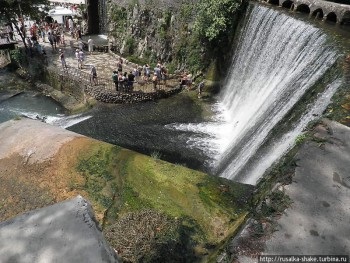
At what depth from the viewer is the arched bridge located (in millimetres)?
15688

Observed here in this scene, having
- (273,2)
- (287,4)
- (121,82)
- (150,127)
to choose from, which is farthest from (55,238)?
(273,2)

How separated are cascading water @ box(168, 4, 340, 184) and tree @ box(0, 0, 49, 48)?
1644 centimetres

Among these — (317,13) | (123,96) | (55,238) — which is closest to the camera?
(55,238)

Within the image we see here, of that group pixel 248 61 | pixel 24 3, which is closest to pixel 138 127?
pixel 248 61

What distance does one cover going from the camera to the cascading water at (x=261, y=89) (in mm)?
11555

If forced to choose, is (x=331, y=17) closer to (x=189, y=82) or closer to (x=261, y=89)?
(x=261, y=89)

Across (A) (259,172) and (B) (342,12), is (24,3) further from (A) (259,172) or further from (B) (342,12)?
(A) (259,172)

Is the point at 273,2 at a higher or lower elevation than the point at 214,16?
higher

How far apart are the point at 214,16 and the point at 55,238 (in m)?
18.8

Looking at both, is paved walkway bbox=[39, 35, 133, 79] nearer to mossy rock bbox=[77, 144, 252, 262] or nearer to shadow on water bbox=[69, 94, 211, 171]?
shadow on water bbox=[69, 94, 211, 171]

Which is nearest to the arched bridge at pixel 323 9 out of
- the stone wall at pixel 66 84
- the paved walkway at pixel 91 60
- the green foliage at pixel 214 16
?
the green foliage at pixel 214 16

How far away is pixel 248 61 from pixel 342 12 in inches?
194

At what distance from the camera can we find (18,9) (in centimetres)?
2539

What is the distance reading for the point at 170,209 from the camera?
7.21 meters
